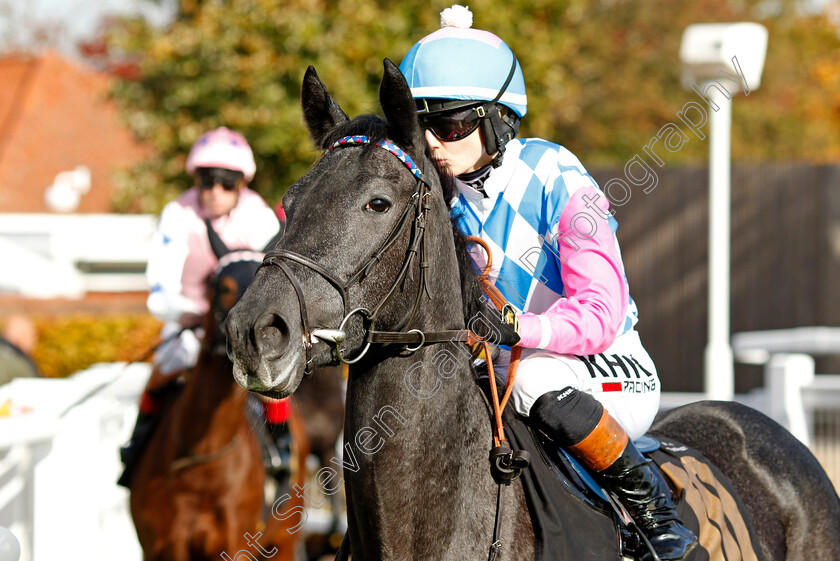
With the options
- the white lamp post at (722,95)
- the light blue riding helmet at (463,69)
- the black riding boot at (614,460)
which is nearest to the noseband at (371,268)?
the light blue riding helmet at (463,69)

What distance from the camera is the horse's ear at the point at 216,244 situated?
483cm

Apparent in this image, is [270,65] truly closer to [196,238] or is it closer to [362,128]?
[196,238]

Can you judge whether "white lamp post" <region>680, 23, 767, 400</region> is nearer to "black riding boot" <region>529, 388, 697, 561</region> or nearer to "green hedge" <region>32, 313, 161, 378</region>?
"black riding boot" <region>529, 388, 697, 561</region>

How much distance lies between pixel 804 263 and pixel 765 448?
363 inches

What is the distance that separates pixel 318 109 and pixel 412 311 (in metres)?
0.61

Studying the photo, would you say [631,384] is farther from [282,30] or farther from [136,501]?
[282,30]

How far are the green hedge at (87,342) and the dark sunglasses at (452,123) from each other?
389 inches

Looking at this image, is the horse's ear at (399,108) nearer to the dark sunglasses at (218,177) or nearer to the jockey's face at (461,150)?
the jockey's face at (461,150)

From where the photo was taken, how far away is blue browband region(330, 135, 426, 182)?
206 centimetres

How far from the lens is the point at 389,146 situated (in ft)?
6.77

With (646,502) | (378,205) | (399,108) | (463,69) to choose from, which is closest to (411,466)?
(378,205)

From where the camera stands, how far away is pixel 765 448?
3.21 meters

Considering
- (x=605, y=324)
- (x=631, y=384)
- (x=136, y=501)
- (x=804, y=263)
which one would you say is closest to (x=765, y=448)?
(x=631, y=384)

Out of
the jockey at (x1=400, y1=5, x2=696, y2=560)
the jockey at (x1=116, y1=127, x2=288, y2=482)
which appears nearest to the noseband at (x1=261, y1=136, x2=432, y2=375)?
the jockey at (x1=400, y1=5, x2=696, y2=560)
